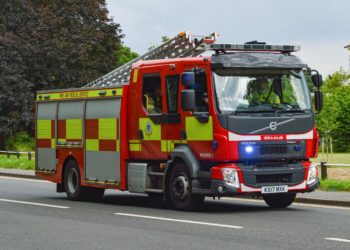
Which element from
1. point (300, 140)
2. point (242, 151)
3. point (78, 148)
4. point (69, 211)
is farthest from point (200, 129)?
point (78, 148)

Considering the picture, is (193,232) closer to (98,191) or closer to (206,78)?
(206,78)

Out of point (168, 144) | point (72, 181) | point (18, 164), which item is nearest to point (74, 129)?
point (72, 181)

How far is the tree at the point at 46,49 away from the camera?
2127 inches

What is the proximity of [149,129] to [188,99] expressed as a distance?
189cm

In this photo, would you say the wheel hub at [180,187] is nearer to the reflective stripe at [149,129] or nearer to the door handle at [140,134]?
the reflective stripe at [149,129]

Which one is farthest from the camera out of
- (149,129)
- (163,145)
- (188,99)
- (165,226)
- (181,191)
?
(149,129)

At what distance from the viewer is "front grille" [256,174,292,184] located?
15461mm

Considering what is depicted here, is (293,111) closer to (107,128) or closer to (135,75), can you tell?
(135,75)

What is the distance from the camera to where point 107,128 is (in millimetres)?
18078

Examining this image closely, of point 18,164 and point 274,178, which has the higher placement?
point 18,164

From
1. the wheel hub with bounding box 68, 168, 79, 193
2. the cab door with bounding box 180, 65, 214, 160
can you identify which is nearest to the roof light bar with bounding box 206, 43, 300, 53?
the cab door with bounding box 180, 65, 214, 160

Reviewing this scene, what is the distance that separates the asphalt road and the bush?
148 ft

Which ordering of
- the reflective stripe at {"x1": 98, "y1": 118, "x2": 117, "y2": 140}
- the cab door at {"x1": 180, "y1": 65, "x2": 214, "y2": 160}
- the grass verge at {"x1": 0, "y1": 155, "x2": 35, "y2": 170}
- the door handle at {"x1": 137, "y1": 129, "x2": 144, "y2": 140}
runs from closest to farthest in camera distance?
the cab door at {"x1": 180, "y1": 65, "x2": 214, "y2": 160}, the door handle at {"x1": 137, "y1": 129, "x2": 144, "y2": 140}, the reflective stripe at {"x1": 98, "y1": 118, "x2": 117, "y2": 140}, the grass verge at {"x1": 0, "y1": 155, "x2": 35, "y2": 170}

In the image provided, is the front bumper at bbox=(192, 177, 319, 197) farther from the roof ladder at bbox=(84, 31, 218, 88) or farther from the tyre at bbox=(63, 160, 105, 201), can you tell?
the tyre at bbox=(63, 160, 105, 201)
